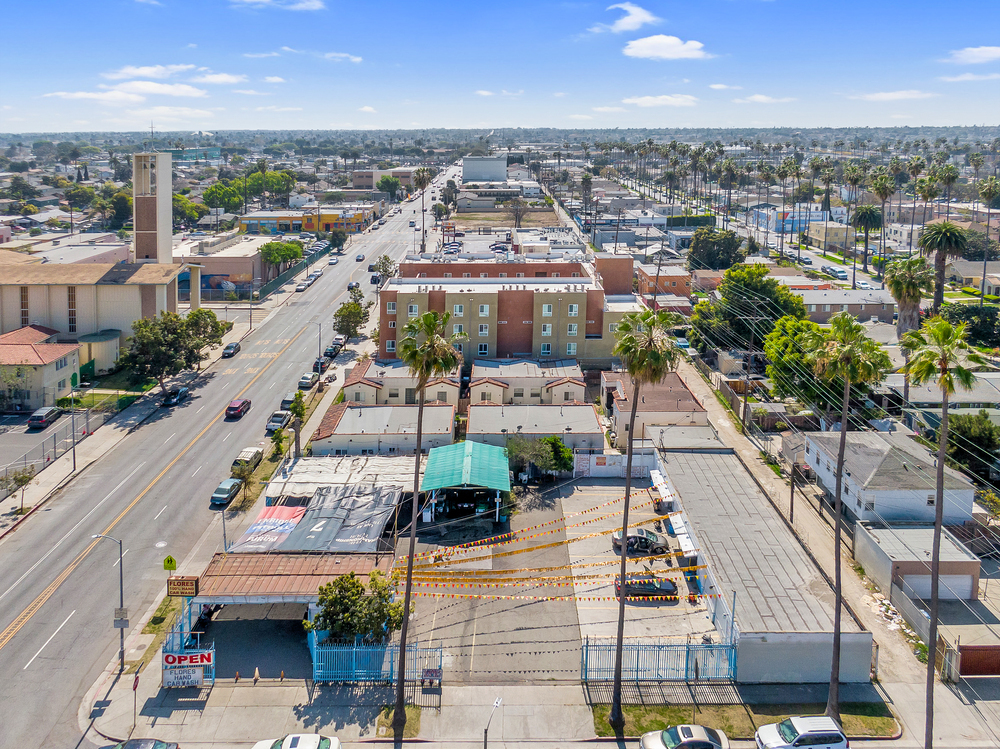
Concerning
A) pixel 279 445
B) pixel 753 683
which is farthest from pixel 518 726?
pixel 279 445

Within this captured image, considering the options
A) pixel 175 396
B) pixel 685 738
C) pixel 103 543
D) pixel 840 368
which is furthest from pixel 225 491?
pixel 840 368

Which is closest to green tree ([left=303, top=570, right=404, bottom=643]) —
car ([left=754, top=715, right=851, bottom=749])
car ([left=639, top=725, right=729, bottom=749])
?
car ([left=639, top=725, right=729, bottom=749])

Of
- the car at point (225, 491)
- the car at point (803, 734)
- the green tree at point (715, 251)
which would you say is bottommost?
the car at point (803, 734)

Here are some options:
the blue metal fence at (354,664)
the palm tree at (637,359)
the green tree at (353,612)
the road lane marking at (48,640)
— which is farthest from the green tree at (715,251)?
the road lane marking at (48,640)

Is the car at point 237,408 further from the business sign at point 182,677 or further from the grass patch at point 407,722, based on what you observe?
the grass patch at point 407,722

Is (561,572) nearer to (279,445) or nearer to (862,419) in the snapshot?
(279,445)

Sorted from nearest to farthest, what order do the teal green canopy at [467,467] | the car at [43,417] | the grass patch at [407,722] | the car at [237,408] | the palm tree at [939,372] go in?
1. the palm tree at [939,372]
2. the grass patch at [407,722]
3. the teal green canopy at [467,467]
4. the car at [43,417]
5. the car at [237,408]

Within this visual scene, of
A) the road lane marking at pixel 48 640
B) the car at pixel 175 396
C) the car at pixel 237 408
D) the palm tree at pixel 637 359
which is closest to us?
the palm tree at pixel 637 359
